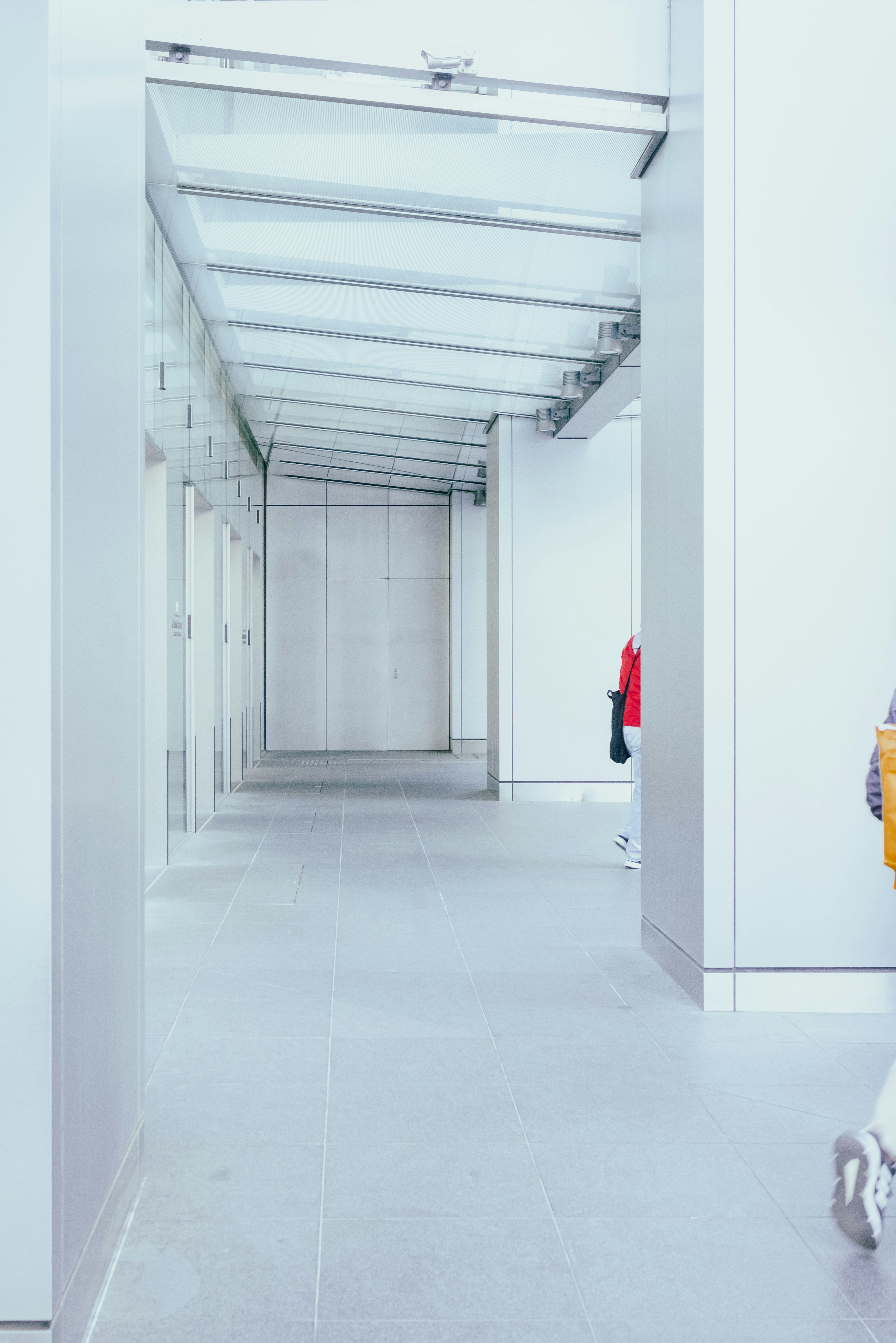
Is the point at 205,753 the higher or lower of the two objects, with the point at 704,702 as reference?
lower

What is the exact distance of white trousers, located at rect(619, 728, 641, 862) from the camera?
27.5 ft

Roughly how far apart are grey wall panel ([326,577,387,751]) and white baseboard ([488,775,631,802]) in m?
6.93

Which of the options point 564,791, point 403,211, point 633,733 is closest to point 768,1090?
point 633,733

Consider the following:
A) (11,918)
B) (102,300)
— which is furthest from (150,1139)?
(102,300)

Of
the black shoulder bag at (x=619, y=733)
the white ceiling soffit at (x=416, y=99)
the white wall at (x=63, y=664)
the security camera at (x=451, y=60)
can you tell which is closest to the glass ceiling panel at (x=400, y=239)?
the white ceiling soffit at (x=416, y=99)

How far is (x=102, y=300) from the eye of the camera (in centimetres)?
266

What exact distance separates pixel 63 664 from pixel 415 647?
17.4 metres

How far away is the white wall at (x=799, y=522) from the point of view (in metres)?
4.87

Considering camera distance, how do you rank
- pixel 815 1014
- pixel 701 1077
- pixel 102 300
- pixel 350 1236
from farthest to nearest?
1. pixel 815 1014
2. pixel 701 1077
3. pixel 350 1236
4. pixel 102 300

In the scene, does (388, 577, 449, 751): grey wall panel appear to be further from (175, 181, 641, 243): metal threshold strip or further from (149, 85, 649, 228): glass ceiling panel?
(149, 85, 649, 228): glass ceiling panel

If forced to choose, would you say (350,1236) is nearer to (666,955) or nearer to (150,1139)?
(150,1139)

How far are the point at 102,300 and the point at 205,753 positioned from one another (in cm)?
854

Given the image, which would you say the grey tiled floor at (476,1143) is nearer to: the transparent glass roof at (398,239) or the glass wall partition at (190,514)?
the glass wall partition at (190,514)

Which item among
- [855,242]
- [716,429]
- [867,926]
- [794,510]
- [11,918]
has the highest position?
[855,242]
